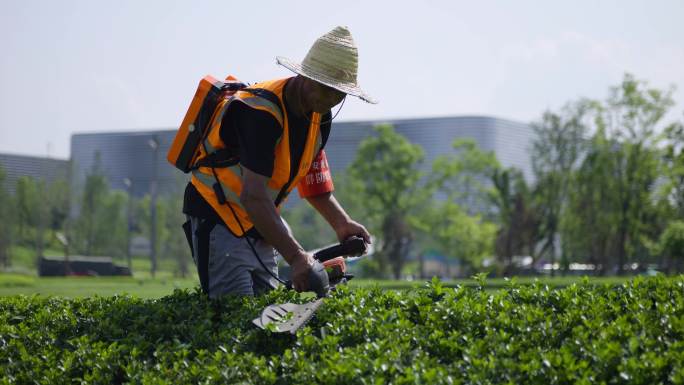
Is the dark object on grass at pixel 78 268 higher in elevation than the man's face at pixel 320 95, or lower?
lower

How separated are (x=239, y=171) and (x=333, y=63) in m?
0.70

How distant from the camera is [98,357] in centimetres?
329

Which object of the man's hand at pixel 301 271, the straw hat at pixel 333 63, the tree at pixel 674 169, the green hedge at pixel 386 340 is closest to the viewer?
the green hedge at pixel 386 340

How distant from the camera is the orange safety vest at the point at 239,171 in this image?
13.8 ft

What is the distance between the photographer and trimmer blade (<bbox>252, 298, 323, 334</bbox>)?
313cm

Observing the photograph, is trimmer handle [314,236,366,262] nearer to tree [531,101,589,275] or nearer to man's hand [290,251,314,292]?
man's hand [290,251,314,292]

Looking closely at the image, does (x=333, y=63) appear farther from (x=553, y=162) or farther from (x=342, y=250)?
(x=553, y=162)

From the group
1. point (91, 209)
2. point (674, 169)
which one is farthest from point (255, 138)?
point (91, 209)

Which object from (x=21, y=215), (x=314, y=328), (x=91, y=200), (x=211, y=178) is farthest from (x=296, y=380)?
(x=91, y=200)

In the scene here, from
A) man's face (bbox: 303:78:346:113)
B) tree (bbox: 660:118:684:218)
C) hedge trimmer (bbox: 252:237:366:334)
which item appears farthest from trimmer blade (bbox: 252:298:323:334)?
tree (bbox: 660:118:684:218)

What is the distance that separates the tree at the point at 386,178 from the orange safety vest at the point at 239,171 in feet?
163

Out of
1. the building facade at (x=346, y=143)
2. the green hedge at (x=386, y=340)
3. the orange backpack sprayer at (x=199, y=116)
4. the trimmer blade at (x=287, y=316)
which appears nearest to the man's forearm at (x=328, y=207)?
the orange backpack sprayer at (x=199, y=116)

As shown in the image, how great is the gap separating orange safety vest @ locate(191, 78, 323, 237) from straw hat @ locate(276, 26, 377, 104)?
181mm

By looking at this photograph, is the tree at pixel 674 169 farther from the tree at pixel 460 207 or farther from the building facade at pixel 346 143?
the building facade at pixel 346 143
